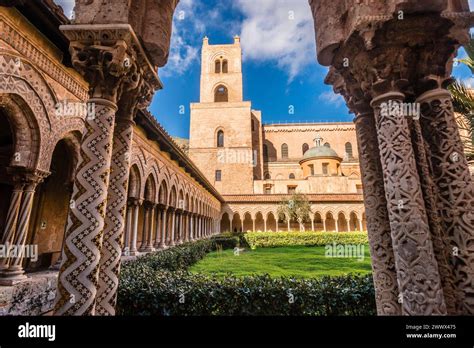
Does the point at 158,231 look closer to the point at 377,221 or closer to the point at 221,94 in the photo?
the point at 377,221

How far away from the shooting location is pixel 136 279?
4.07 meters

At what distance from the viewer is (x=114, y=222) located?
2.59 meters

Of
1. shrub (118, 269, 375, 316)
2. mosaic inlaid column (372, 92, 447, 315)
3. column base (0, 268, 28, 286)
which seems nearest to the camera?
mosaic inlaid column (372, 92, 447, 315)

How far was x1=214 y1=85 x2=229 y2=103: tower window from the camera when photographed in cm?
4130

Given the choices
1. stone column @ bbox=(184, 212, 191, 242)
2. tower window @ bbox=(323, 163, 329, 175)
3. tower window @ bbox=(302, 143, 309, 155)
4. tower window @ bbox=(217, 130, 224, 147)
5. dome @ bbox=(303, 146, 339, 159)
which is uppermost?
tower window @ bbox=(302, 143, 309, 155)

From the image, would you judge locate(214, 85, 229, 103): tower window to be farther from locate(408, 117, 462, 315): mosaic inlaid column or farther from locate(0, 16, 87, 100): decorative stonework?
locate(408, 117, 462, 315): mosaic inlaid column

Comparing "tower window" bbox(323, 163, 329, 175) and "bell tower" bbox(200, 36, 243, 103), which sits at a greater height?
"bell tower" bbox(200, 36, 243, 103)

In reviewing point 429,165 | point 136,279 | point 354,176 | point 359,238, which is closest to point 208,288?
point 136,279

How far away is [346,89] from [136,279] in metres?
3.87

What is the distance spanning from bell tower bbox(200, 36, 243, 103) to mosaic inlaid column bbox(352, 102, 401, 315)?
3851 centimetres

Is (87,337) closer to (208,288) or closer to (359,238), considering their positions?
(208,288)

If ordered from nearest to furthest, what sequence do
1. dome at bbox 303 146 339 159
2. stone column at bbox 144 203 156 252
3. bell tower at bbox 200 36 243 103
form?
stone column at bbox 144 203 156 252 < dome at bbox 303 146 339 159 < bell tower at bbox 200 36 243 103

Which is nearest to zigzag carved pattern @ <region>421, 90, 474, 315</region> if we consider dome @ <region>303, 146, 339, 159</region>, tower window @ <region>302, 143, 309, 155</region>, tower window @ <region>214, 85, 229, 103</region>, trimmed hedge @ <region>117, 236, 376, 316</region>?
trimmed hedge @ <region>117, 236, 376, 316</region>

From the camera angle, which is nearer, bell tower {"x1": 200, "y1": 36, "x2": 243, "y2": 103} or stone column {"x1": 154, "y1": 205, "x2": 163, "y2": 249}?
stone column {"x1": 154, "y1": 205, "x2": 163, "y2": 249}
